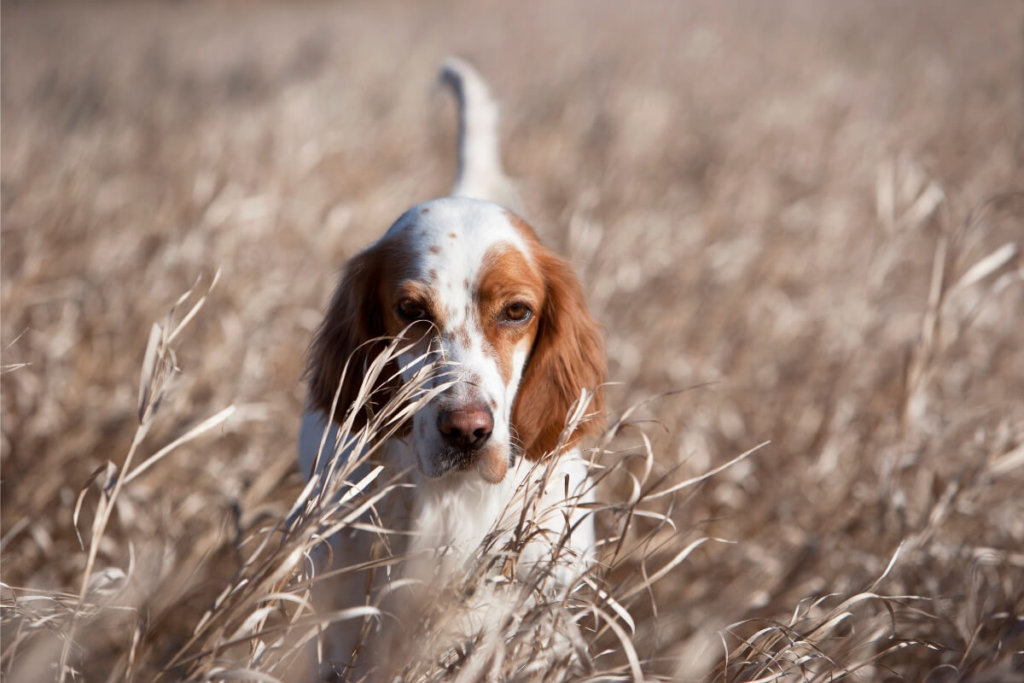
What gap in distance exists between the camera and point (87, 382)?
2988mm

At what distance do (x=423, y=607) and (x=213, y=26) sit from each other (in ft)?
32.4

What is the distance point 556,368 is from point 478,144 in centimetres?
111

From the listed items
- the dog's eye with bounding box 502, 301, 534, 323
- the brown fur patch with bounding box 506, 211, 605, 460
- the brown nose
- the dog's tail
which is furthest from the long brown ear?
the dog's tail

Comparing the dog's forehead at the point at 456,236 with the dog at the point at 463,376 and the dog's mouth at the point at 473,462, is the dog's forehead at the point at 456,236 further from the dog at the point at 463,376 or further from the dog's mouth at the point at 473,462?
the dog's mouth at the point at 473,462

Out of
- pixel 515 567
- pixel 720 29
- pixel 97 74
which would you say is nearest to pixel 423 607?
pixel 515 567

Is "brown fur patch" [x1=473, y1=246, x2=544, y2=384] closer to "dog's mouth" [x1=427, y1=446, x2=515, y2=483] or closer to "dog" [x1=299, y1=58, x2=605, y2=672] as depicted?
"dog" [x1=299, y1=58, x2=605, y2=672]

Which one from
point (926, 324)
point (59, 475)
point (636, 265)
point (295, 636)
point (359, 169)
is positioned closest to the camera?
point (295, 636)

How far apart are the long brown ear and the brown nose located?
271mm

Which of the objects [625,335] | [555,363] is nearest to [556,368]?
[555,363]

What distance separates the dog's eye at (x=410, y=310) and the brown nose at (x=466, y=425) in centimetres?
26

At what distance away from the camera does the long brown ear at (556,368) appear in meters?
1.89

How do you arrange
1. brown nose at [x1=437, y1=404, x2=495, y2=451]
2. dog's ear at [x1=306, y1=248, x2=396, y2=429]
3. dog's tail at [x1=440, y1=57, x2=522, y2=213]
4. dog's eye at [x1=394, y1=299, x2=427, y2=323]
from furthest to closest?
dog's tail at [x1=440, y1=57, x2=522, y2=213] → dog's ear at [x1=306, y1=248, x2=396, y2=429] → dog's eye at [x1=394, y1=299, x2=427, y2=323] → brown nose at [x1=437, y1=404, x2=495, y2=451]

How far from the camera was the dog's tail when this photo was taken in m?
2.68

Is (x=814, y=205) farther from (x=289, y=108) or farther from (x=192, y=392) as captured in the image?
(x=192, y=392)
